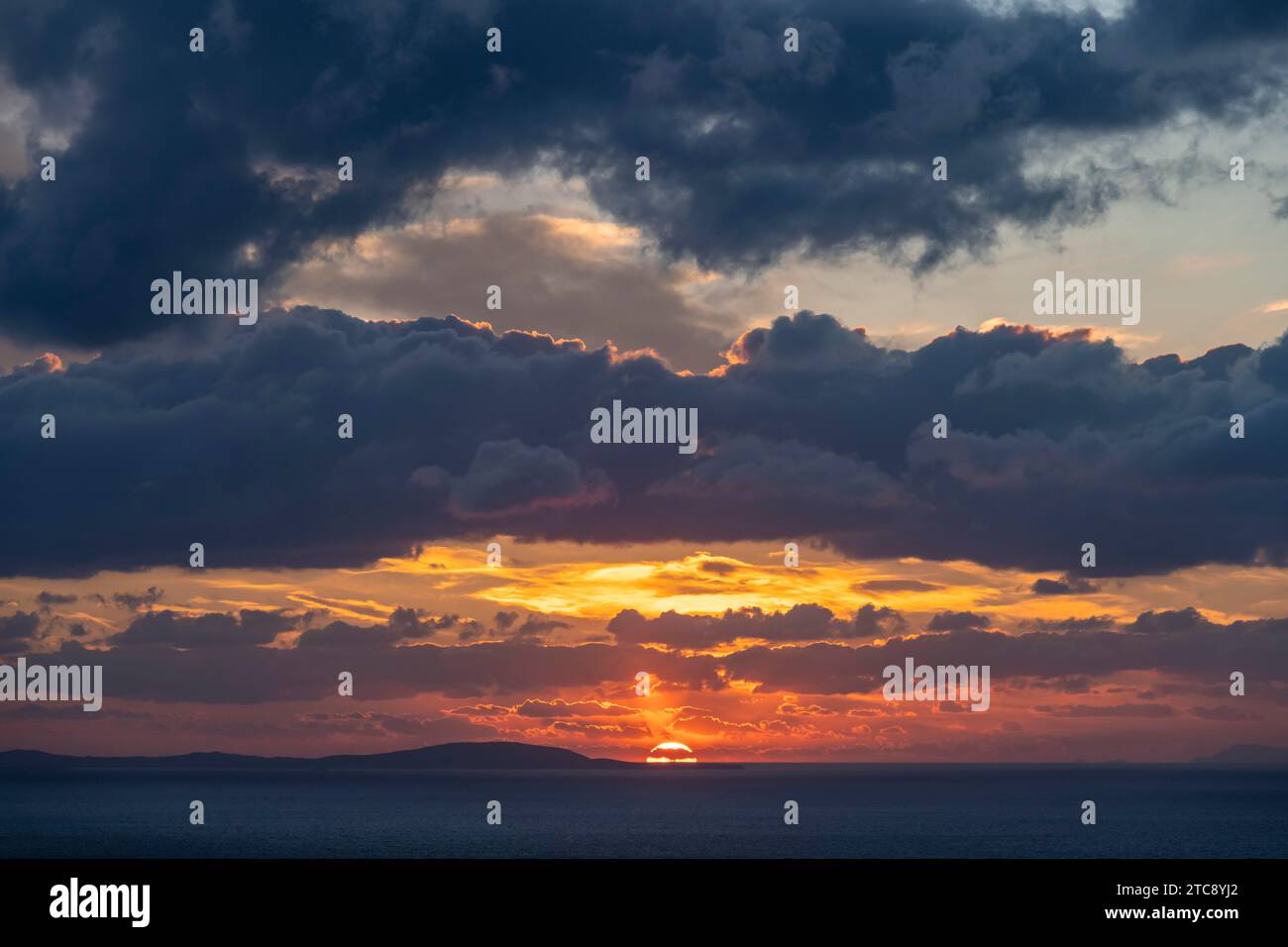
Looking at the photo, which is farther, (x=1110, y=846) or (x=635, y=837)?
(x=635, y=837)

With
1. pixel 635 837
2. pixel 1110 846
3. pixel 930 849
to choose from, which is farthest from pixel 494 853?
pixel 1110 846
